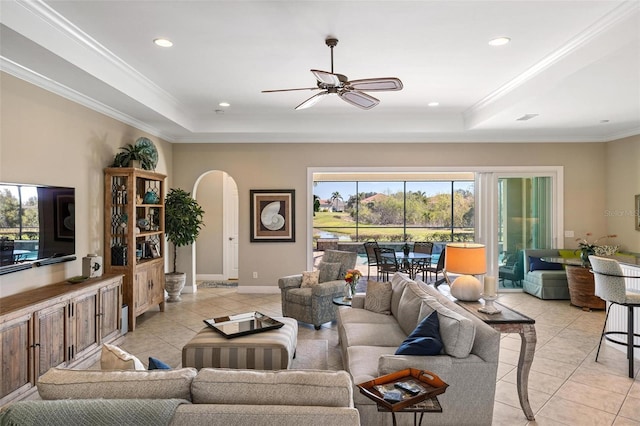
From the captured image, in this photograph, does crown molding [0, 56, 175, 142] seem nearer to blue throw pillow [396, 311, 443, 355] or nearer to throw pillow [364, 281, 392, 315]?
throw pillow [364, 281, 392, 315]

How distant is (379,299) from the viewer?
4.03 metres

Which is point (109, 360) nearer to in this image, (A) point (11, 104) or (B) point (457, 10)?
(A) point (11, 104)

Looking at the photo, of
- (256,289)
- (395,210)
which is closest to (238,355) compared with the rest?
(256,289)

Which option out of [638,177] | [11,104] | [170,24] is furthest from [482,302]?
[638,177]

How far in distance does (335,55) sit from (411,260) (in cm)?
507

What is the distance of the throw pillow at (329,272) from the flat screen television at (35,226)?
2917mm

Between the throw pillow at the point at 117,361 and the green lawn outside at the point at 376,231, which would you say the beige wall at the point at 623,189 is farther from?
the throw pillow at the point at 117,361

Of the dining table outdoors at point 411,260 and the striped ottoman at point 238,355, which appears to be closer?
the striped ottoman at point 238,355

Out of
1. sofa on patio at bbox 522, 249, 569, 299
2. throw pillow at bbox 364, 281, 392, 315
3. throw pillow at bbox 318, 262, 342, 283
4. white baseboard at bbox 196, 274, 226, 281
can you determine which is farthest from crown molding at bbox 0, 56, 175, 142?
sofa on patio at bbox 522, 249, 569, 299

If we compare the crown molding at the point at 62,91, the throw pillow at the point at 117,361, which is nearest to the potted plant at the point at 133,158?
the crown molding at the point at 62,91

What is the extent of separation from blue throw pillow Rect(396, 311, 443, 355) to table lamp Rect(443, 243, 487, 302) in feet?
2.62

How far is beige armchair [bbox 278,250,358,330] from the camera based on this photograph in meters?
4.90

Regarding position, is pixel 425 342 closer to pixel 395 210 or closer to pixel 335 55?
pixel 335 55

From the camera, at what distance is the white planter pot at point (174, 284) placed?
6.44 m
